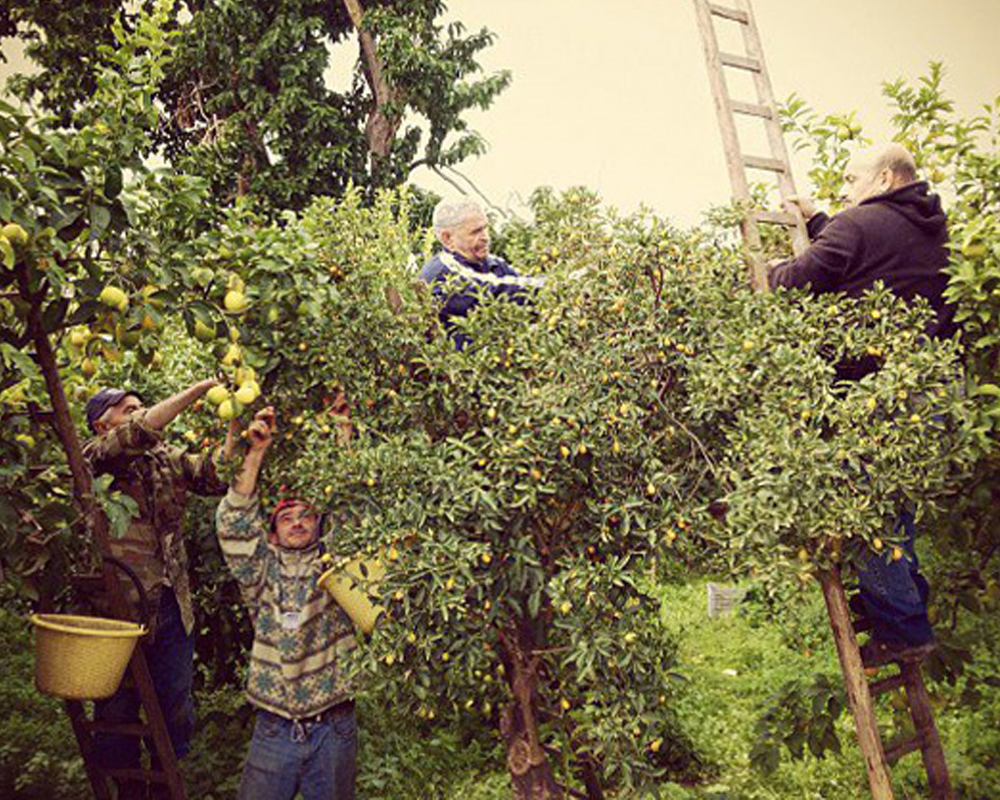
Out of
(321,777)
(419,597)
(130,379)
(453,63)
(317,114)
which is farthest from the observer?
(453,63)

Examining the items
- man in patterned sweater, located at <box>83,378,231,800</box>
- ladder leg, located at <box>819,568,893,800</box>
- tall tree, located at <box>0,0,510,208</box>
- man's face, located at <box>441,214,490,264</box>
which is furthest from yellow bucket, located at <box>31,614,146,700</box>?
tall tree, located at <box>0,0,510,208</box>

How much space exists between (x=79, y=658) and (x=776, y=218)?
3.17 m

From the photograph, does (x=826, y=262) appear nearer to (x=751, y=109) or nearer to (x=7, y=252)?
(x=751, y=109)

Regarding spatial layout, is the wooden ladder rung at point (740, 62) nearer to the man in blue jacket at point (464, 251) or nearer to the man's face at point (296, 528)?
the man in blue jacket at point (464, 251)

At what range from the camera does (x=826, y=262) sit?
3352mm

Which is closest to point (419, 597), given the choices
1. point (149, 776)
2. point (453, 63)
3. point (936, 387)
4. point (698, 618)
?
point (149, 776)

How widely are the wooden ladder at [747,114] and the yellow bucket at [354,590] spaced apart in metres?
1.93

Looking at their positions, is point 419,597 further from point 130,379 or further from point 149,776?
point 130,379

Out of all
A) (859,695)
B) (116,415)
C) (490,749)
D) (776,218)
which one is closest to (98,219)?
(116,415)

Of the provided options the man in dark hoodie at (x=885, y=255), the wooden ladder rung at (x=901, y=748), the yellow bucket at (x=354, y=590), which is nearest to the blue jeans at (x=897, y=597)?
the man in dark hoodie at (x=885, y=255)

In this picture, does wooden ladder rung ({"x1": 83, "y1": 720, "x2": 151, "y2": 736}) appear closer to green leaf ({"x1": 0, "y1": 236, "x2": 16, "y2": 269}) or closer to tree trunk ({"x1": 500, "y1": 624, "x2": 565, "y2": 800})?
tree trunk ({"x1": 500, "y1": 624, "x2": 565, "y2": 800})

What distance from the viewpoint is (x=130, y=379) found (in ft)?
16.1

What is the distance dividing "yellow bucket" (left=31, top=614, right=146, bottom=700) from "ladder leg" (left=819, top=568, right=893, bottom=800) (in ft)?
8.36

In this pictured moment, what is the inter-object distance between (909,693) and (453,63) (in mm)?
12339
